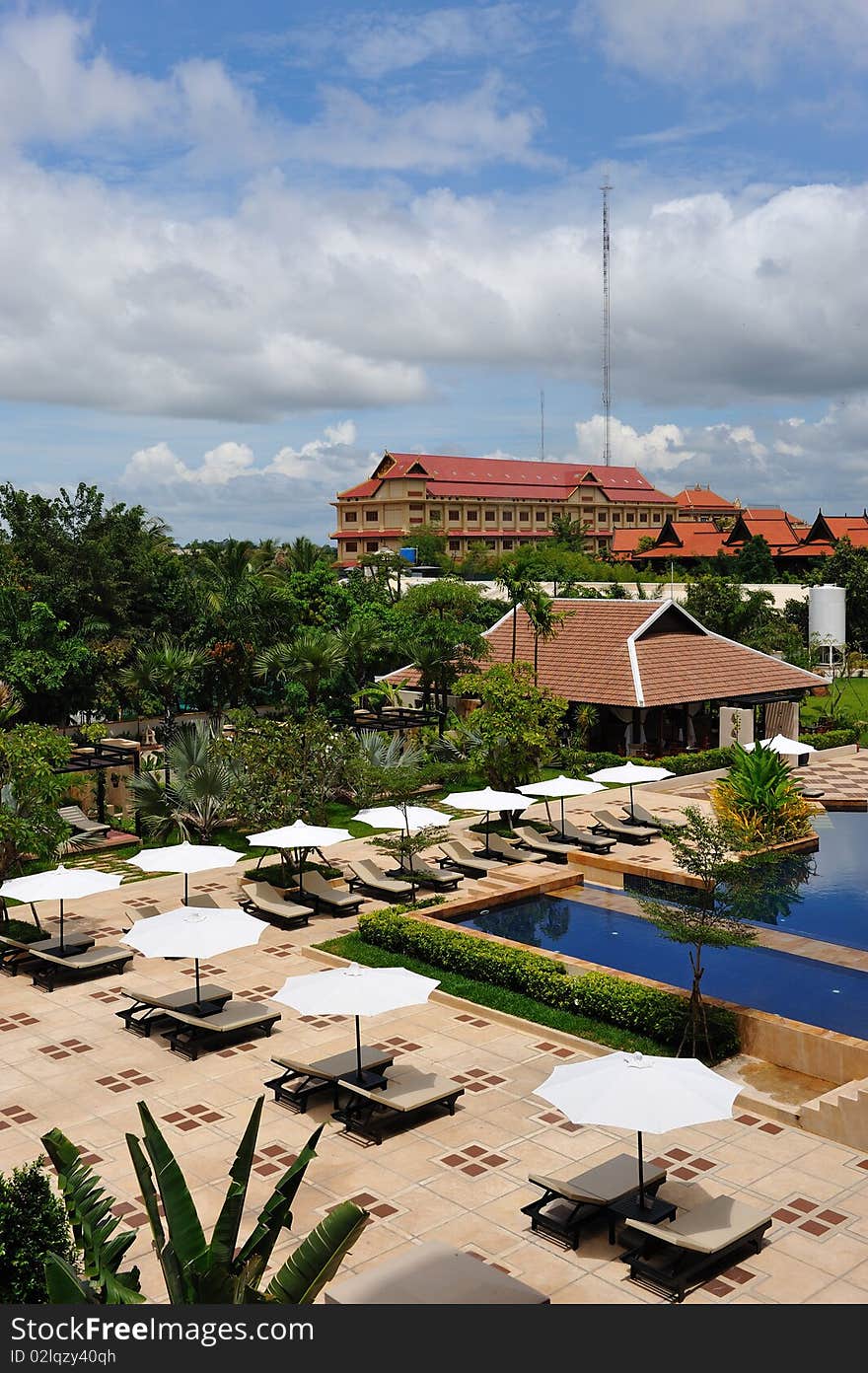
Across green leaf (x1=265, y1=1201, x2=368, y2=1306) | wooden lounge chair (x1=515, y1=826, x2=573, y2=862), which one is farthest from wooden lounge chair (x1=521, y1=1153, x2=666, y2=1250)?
wooden lounge chair (x1=515, y1=826, x2=573, y2=862)

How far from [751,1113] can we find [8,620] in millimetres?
25909

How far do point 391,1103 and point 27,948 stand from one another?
7.77m

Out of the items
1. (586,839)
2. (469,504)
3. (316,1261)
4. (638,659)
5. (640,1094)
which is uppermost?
(469,504)

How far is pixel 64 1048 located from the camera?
605 inches

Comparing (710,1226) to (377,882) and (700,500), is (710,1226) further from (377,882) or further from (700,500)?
(700,500)

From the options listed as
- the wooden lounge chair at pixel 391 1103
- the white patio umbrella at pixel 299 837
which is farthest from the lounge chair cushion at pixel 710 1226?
the white patio umbrella at pixel 299 837

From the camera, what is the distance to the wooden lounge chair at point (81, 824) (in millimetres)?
26516

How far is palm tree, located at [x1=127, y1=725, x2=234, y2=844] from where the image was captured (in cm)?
2533

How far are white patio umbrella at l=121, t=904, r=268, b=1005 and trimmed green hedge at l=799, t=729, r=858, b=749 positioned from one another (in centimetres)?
2583

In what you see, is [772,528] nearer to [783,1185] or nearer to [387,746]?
[387,746]

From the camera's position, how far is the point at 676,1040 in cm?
1522

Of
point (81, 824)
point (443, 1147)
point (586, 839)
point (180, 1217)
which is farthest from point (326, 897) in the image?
point (180, 1217)

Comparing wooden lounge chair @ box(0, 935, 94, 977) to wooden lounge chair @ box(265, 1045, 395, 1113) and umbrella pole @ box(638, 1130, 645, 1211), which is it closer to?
wooden lounge chair @ box(265, 1045, 395, 1113)

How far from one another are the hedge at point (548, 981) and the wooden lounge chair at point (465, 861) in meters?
4.02
